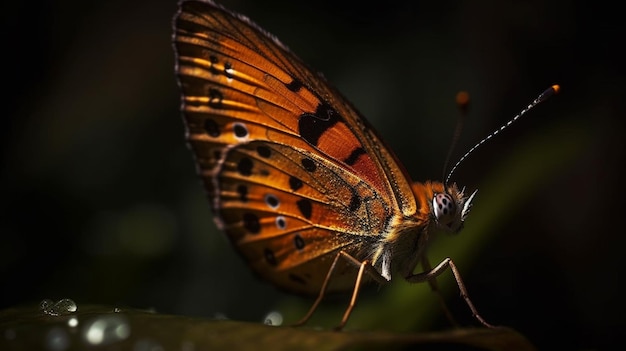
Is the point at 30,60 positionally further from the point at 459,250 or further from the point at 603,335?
the point at 603,335

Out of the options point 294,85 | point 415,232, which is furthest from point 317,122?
point 415,232

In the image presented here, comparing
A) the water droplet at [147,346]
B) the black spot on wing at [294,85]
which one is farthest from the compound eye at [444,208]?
the water droplet at [147,346]

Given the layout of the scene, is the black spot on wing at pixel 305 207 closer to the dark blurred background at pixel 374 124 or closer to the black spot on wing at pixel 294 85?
the black spot on wing at pixel 294 85

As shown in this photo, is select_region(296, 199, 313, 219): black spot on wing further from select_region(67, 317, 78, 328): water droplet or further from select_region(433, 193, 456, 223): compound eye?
select_region(67, 317, 78, 328): water droplet

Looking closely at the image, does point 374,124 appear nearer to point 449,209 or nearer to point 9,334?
point 449,209

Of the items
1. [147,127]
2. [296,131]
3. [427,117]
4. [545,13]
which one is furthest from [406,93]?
A: [296,131]
